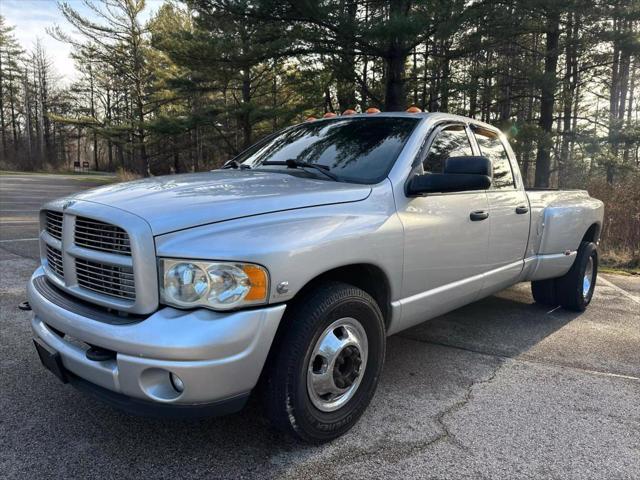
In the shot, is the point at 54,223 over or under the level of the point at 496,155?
under

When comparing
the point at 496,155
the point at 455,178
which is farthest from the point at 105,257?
the point at 496,155

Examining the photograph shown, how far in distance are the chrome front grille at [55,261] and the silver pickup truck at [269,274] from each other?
0.02 meters

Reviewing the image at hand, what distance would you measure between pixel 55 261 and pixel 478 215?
2.77 metres

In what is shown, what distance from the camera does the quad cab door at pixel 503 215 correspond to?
3.81m

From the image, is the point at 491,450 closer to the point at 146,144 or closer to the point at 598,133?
the point at 598,133

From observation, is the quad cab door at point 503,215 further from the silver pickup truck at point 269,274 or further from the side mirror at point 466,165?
the side mirror at point 466,165

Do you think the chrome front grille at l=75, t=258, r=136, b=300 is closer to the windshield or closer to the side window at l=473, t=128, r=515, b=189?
the windshield

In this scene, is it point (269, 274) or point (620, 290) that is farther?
point (620, 290)

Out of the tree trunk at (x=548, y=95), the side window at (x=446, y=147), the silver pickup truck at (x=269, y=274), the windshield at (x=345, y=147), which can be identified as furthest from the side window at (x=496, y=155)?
the tree trunk at (x=548, y=95)

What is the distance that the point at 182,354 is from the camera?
1979 mm

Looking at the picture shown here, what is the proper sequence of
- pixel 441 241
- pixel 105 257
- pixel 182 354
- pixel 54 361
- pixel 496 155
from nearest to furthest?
pixel 182 354 → pixel 105 257 → pixel 54 361 → pixel 441 241 → pixel 496 155

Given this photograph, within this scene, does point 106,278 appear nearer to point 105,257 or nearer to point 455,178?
point 105,257

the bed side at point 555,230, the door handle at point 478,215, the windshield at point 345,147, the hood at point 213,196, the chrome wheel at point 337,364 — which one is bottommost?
the chrome wheel at point 337,364

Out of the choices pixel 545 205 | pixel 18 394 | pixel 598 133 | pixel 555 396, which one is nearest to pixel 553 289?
pixel 545 205
